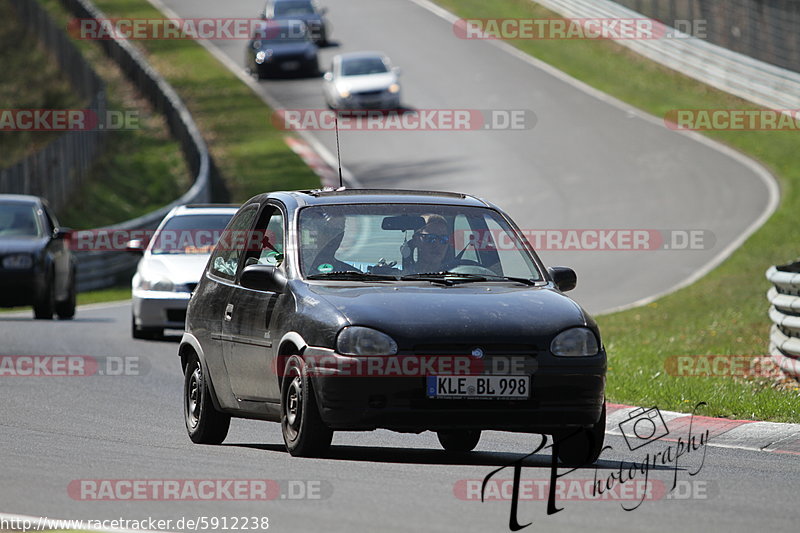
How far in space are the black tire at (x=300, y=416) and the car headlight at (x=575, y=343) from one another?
4.19 ft

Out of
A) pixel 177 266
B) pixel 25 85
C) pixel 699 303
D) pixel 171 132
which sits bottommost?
pixel 25 85

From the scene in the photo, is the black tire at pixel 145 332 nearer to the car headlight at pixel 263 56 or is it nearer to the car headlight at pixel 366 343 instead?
the car headlight at pixel 366 343

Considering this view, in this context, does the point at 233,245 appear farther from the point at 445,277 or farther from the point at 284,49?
the point at 284,49

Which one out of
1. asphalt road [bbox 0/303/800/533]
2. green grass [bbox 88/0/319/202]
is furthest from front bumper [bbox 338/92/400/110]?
asphalt road [bbox 0/303/800/533]

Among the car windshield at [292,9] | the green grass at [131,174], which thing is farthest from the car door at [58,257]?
the car windshield at [292,9]

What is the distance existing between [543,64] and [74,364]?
3555cm

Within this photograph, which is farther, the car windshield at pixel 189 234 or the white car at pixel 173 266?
the car windshield at pixel 189 234

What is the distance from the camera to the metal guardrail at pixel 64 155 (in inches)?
1330

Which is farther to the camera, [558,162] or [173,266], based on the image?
[558,162]

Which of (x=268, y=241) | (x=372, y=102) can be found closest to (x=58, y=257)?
(x=268, y=241)

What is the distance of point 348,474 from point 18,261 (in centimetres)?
1453

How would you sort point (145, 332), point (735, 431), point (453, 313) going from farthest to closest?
point (145, 332), point (735, 431), point (453, 313)

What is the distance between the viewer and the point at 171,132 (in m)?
44.6

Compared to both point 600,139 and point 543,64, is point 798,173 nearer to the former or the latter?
point 600,139
